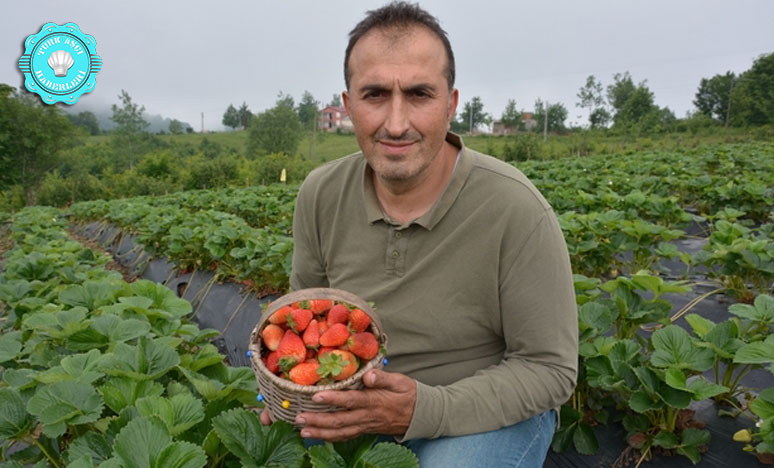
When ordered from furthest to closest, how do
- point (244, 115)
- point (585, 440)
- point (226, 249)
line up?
point (244, 115)
point (226, 249)
point (585, 440)

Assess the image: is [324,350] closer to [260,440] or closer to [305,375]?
[305,375]

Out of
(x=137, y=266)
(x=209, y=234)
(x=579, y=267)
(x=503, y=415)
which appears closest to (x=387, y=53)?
(x=503, y=415)

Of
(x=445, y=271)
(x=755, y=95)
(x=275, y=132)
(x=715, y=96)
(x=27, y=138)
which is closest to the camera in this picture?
(x=445, y=271)

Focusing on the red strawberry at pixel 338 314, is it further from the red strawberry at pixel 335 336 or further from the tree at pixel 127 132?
the tree at pixel 127 132

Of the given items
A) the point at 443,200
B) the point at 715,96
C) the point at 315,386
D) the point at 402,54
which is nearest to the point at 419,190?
the point at 443,200

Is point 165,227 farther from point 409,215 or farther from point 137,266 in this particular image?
point 409,215

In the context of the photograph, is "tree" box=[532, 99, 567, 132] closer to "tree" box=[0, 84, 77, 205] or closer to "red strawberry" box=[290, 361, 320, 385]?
"tree" box=[0, 84, 77, 205]

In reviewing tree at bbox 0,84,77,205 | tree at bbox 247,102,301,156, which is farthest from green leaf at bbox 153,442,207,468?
tree at bbox 247,102,301,156

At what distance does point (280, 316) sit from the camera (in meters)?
1.39

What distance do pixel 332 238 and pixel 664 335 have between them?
1242 millimetres

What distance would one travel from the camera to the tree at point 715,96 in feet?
175

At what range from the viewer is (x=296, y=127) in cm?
4628

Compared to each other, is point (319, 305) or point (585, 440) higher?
point (319, 305)

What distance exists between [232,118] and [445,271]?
322 feet
